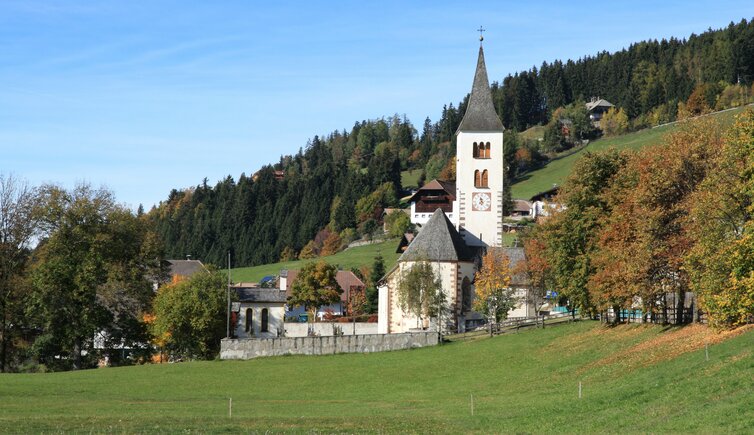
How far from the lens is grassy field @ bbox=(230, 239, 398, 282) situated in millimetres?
134625

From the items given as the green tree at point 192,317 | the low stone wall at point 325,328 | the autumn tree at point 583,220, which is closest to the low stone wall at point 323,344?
the green tree at point 192,317

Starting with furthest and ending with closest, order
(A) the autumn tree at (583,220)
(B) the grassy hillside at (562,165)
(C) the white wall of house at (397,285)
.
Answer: (B) the grassy hillside at (562,165) < (C) the white wall of house at (397,285) < (A) the autumn tree at (583,220)

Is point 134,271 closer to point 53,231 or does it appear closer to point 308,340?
point 53,231

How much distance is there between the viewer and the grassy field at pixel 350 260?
135 m

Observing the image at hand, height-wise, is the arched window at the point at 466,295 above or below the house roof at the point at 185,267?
below

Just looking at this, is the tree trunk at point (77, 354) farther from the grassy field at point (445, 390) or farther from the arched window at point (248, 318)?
the arched window at point (248, 318)

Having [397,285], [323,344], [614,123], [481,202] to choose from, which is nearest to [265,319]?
[397,285]

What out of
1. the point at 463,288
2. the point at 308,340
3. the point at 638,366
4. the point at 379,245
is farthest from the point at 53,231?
the point at 379,245

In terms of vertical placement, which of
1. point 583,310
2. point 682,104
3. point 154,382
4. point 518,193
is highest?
point 682,104

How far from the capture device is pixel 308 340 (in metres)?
69.6

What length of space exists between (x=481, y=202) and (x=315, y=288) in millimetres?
18654

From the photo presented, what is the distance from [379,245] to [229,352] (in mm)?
81249

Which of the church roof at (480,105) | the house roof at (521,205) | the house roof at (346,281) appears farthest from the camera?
the house roof at (521,205)

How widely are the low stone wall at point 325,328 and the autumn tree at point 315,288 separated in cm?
1249
